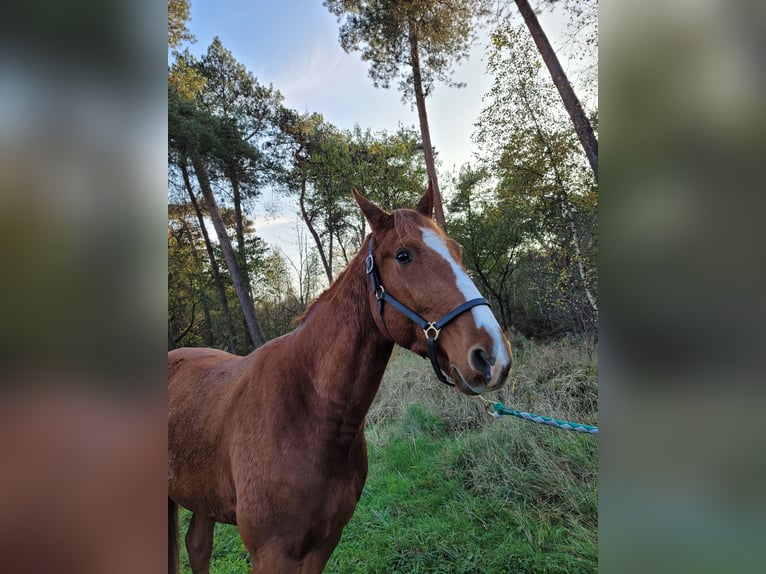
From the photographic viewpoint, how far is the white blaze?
1.33m

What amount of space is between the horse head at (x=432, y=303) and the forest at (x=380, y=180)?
4.41 m

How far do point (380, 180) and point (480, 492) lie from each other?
27.7 ft

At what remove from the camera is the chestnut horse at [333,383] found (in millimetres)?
1534

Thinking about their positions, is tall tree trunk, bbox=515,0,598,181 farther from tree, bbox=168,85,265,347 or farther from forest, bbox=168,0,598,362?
tree, bbox=168,85,265,347

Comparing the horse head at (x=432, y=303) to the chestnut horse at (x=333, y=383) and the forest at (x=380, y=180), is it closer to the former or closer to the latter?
the chestnut horse at (x=333, y=383)

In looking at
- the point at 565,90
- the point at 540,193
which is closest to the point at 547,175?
the point at 540,193

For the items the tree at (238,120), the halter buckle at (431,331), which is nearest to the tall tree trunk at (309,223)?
the tree at (238,120)

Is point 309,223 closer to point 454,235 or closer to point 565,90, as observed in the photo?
point 454,235

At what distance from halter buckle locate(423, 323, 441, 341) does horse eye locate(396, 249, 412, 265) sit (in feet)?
1.01

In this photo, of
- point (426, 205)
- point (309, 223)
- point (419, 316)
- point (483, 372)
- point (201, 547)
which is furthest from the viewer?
point (309, 223)

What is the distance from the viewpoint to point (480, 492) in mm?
3887

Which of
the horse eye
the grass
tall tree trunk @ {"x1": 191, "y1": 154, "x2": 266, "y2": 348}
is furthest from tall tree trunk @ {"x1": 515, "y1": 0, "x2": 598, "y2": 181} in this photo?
tall tree trunk @ {"x1": 191, "y1": 154, "x2": 266, "y2": 348}

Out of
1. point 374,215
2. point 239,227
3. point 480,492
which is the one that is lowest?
point 480,492
